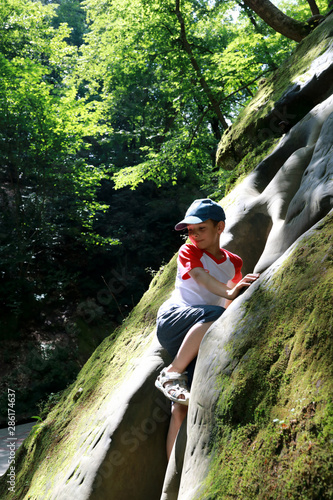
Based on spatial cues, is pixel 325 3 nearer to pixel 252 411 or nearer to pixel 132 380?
pixel 132 380

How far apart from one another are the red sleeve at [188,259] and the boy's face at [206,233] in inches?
2.0

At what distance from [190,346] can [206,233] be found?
2.57 ft

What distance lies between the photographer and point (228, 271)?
311cm

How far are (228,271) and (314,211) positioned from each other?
0.78 metres

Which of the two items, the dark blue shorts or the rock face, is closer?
the rock face

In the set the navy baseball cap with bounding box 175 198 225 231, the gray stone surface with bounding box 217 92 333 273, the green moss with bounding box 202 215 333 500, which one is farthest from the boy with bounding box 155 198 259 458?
the green moss with bounding box 202 215 333 500

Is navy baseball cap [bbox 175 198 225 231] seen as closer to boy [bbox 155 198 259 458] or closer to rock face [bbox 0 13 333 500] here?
boy [bbox 155 198 259 458]

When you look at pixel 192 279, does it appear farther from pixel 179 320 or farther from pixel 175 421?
pixel 175 421

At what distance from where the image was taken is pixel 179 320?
2762 millimetres

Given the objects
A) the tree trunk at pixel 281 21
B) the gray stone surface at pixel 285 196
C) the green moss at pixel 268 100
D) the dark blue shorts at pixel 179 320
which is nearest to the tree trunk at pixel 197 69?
the tree trunk at pixel 281 21

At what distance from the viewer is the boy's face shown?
2.97 metres

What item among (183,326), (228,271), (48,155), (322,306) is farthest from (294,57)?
(48,155)

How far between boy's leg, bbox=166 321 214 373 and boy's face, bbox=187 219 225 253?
2.04 ft

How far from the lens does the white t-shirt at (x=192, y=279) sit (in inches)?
114
